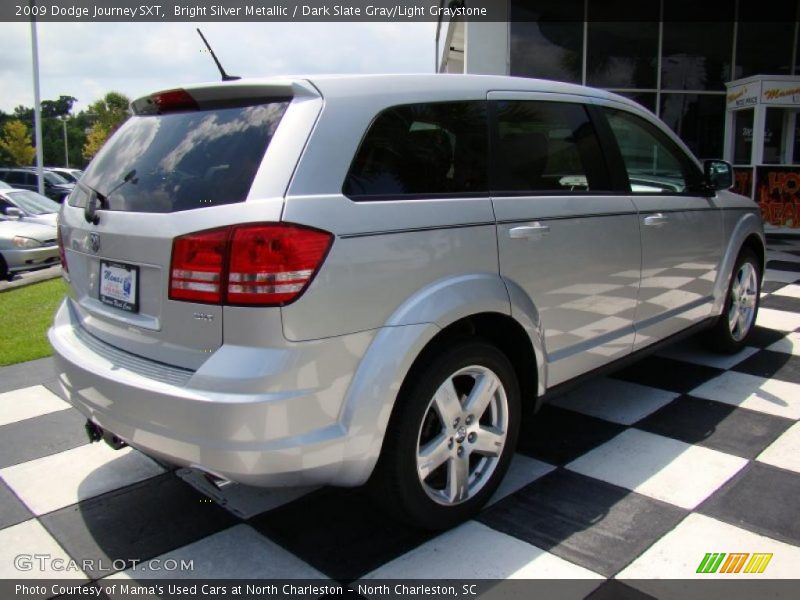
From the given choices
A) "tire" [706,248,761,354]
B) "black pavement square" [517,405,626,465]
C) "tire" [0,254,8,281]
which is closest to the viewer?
"black pavement square" [517,405,626,465]

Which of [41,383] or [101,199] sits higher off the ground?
[101,199]

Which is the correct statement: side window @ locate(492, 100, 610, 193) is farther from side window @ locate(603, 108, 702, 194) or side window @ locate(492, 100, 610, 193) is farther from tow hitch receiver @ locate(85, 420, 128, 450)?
tow hitch receiver @ locate(85, 420, 128, 450)

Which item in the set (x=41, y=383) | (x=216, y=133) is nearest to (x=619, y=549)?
(x=216, y=133)

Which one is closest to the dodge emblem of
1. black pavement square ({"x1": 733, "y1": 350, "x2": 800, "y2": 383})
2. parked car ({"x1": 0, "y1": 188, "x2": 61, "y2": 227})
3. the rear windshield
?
the rear windshield

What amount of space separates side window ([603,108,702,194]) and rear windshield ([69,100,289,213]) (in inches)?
79.5

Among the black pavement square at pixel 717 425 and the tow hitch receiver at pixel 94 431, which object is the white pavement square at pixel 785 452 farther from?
the tow hitch receiver at pixel 94 431

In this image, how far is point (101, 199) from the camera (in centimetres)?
261

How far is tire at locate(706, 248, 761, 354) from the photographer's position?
4.67 metres

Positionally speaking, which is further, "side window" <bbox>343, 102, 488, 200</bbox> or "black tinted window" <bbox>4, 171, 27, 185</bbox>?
"black tinted window" <bbox>4, 171, 27, 185</bbox>

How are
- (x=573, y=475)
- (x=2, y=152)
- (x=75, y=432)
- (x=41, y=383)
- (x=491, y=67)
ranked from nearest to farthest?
(x=573, y=475) → (x=75, y=432) → (x=41, y=383) → (x=491, y=67) → (x=2, y=152)

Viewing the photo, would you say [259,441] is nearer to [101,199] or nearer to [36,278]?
[101,199]

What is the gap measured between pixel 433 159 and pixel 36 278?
8098 mm

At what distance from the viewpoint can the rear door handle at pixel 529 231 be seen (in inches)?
109

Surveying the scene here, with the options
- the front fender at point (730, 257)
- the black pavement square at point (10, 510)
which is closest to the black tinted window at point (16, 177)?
the black pavement square at point (10, 510)
